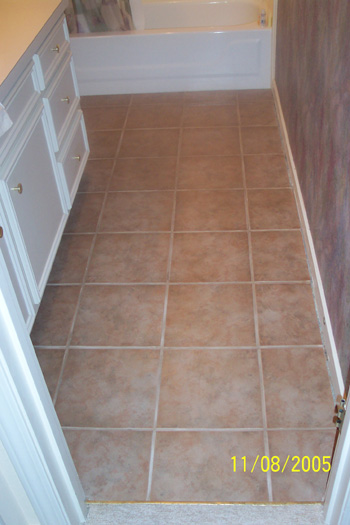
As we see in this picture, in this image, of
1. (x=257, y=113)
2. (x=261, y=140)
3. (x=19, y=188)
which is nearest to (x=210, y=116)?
(x=257, y=113)

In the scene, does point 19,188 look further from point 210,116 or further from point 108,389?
point 210,116

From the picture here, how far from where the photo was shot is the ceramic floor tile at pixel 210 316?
183 cm

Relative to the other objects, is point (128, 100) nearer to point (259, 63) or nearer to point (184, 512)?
point (259, 63)

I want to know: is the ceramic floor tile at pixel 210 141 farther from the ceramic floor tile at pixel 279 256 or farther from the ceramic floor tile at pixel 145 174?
the ceramic floor tile at pixel 279 256

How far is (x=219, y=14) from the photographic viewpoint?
13.2 ft

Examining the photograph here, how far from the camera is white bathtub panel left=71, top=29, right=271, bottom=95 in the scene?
A: 3.32 m

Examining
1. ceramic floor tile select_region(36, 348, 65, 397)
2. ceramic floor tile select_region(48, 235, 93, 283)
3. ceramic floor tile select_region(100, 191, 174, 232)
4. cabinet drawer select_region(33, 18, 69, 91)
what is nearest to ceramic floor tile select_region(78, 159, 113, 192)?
ceramic floor tile select_region(100, 191, 174, 232)

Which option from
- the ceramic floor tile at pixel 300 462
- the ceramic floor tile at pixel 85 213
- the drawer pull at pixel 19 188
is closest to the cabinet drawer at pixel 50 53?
the drawer pull at pixel 19 188

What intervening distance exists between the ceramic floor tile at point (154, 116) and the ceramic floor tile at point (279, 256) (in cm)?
118

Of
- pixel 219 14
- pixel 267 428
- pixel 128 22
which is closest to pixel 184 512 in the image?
pixel 267 428

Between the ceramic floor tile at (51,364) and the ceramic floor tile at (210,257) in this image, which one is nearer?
the ceramic floor tile at (51,364)

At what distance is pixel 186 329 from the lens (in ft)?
6.13

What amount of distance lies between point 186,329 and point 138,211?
78 cm

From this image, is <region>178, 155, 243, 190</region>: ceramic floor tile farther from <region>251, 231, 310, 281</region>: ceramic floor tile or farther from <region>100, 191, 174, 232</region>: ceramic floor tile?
<region>251, 231, 310, 281</region>: ceramic floor tile
